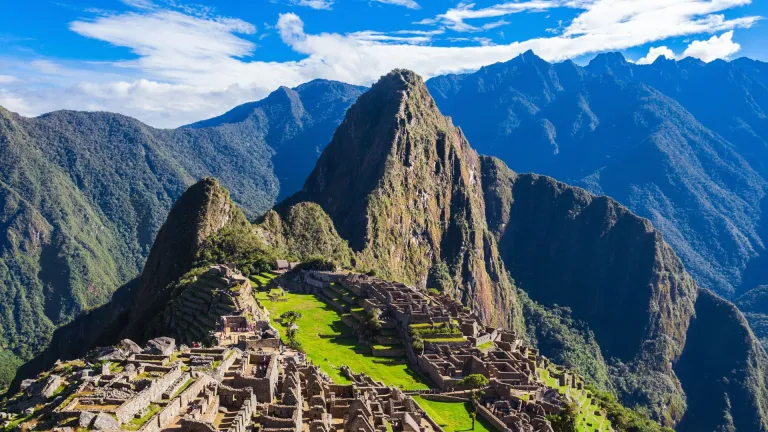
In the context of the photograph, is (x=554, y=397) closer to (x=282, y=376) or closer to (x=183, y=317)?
(x=282, y=376)

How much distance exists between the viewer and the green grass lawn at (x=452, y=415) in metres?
47.0

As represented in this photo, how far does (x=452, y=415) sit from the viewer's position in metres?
49.8

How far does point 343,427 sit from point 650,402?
16598 cm

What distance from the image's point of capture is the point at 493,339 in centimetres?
8119

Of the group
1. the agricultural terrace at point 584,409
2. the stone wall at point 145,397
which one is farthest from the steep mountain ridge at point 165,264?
the stone wall at point 145,397

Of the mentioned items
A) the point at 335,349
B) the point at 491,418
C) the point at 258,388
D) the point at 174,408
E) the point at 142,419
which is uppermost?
the point at 258,388

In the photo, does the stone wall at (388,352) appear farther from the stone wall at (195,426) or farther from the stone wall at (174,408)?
the stone wall at (195,426)

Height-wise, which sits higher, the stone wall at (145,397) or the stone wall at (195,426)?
the stone wall at (145,397)

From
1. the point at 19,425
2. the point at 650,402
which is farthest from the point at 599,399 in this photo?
the point at 650,402

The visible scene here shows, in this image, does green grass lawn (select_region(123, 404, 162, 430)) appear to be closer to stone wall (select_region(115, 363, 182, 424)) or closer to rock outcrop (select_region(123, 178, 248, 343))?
→ stone wall (select_region(115, 363, 182, 424))

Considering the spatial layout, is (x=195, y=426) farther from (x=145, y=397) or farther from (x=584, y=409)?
(x=584, y=409)

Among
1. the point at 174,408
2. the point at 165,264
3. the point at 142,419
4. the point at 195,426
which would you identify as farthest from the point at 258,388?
the point at 165,264

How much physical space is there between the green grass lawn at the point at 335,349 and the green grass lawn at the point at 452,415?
4239 millimetres

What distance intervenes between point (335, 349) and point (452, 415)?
17370 millimetres
